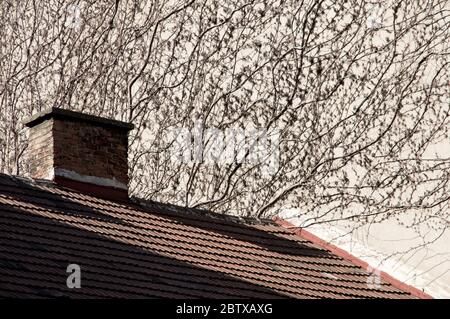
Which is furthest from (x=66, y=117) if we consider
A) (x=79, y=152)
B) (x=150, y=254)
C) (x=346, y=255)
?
(x=346, y=255)

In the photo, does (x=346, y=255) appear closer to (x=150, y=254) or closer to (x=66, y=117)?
(x=150, y=254)

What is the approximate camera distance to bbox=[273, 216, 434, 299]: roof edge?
17328mm

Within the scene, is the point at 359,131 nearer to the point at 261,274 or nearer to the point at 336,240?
the point at 336,240

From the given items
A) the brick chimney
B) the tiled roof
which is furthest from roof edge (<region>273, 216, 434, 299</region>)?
the brick chimney

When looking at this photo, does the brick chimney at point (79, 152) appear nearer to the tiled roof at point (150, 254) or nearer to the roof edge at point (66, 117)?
the roof edge at point (66, 117)

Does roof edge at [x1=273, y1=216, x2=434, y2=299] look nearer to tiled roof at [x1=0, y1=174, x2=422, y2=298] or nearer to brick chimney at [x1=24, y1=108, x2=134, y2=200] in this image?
tiled roof at [x1=0, y1=174, x2=422, y2=298]

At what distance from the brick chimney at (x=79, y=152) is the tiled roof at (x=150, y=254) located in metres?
0.30

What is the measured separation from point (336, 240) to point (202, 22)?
32.5 ft

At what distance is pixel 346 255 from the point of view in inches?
Result: 700

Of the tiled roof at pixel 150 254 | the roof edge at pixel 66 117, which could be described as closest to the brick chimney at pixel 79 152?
the roof edge at pixel 66 117

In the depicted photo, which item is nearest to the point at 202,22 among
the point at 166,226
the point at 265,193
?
the point at 265,193

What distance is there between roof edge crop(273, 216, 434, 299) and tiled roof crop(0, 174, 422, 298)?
0.09 metres

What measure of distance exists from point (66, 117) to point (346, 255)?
374cm

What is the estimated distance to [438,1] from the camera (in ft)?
85.1
